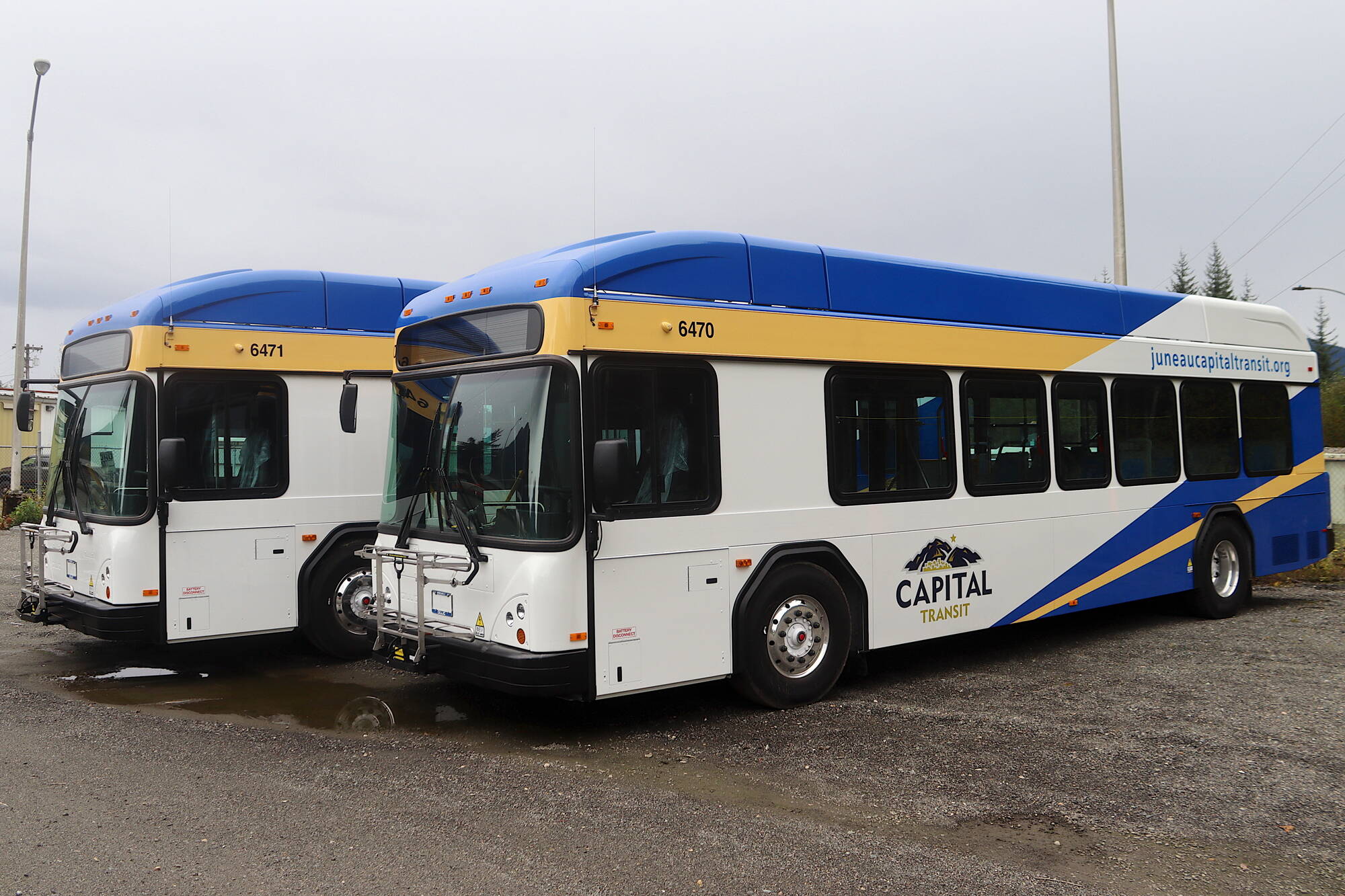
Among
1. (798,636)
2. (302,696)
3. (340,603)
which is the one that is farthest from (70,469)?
(798,636)

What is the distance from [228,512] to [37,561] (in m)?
1.78

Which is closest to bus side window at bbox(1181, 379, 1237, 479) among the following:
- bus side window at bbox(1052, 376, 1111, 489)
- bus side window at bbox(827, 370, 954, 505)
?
bus side window at bbox(1052, 376, 1111, 489)

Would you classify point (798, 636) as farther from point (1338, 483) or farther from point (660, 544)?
point (1338, 483)

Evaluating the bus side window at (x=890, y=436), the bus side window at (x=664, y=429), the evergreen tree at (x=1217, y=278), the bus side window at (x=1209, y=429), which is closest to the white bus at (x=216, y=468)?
the bus side window at (x=664, y=429)

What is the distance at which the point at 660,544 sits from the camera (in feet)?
20.7

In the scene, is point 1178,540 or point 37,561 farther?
point 1178,540

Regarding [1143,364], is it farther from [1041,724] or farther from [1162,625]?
[1041,724]

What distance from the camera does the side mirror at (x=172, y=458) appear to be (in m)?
7.39

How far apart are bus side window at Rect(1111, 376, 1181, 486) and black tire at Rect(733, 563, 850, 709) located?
358 cm

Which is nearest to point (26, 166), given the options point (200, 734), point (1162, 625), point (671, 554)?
point (200, 734)

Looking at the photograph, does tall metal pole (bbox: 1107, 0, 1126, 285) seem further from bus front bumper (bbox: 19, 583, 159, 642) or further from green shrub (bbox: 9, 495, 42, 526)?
green shrub (bbox: 9, 495, 42, 526)

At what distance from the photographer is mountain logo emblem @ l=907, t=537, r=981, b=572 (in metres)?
7.61

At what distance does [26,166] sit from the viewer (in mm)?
22281

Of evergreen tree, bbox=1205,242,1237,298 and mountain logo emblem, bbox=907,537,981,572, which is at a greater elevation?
evergreen tree, bbox=1205,242,1237,298
